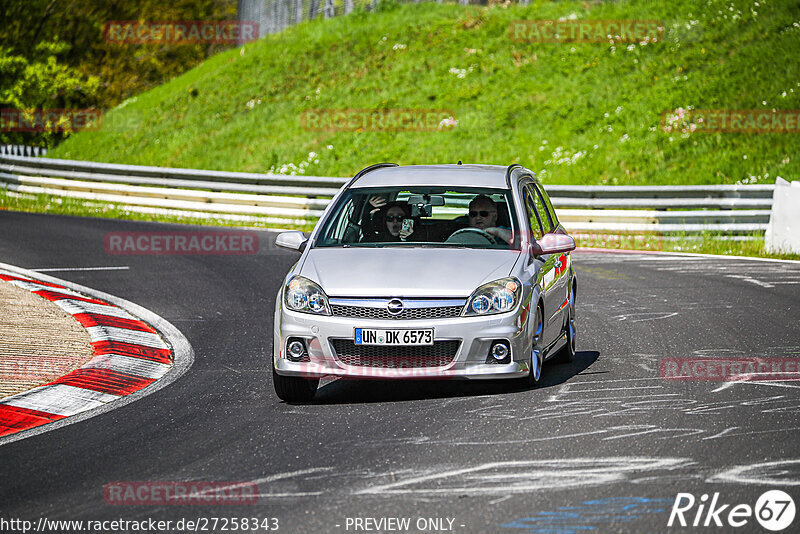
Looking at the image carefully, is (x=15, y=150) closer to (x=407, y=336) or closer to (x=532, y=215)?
(x=532, y=215)

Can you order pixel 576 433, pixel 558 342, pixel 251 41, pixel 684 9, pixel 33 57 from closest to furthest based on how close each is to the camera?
pixel 576 433 < pixel 558 342 < pixel 684 9 < pixel 33 57 < pixel 251 41

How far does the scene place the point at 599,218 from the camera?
21.0 meters

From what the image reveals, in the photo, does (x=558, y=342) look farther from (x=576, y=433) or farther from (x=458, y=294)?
(x=576, y=433)

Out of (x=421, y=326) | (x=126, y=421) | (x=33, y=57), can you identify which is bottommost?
(x=126, y=421)

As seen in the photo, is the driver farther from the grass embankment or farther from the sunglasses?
the grass embankment

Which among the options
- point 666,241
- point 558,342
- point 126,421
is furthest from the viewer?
point 666,241

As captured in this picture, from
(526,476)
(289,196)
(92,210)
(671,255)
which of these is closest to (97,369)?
(526,476)

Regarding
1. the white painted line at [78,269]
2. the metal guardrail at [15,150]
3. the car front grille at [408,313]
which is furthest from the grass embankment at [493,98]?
the car front grille at [408,313]

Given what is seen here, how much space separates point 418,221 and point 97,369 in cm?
278

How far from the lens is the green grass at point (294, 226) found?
19.1m

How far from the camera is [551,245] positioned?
8.40m

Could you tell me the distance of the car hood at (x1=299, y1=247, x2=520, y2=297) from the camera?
24.8 ft

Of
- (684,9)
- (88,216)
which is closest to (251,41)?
(684,9)

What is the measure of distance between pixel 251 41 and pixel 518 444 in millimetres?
44749
